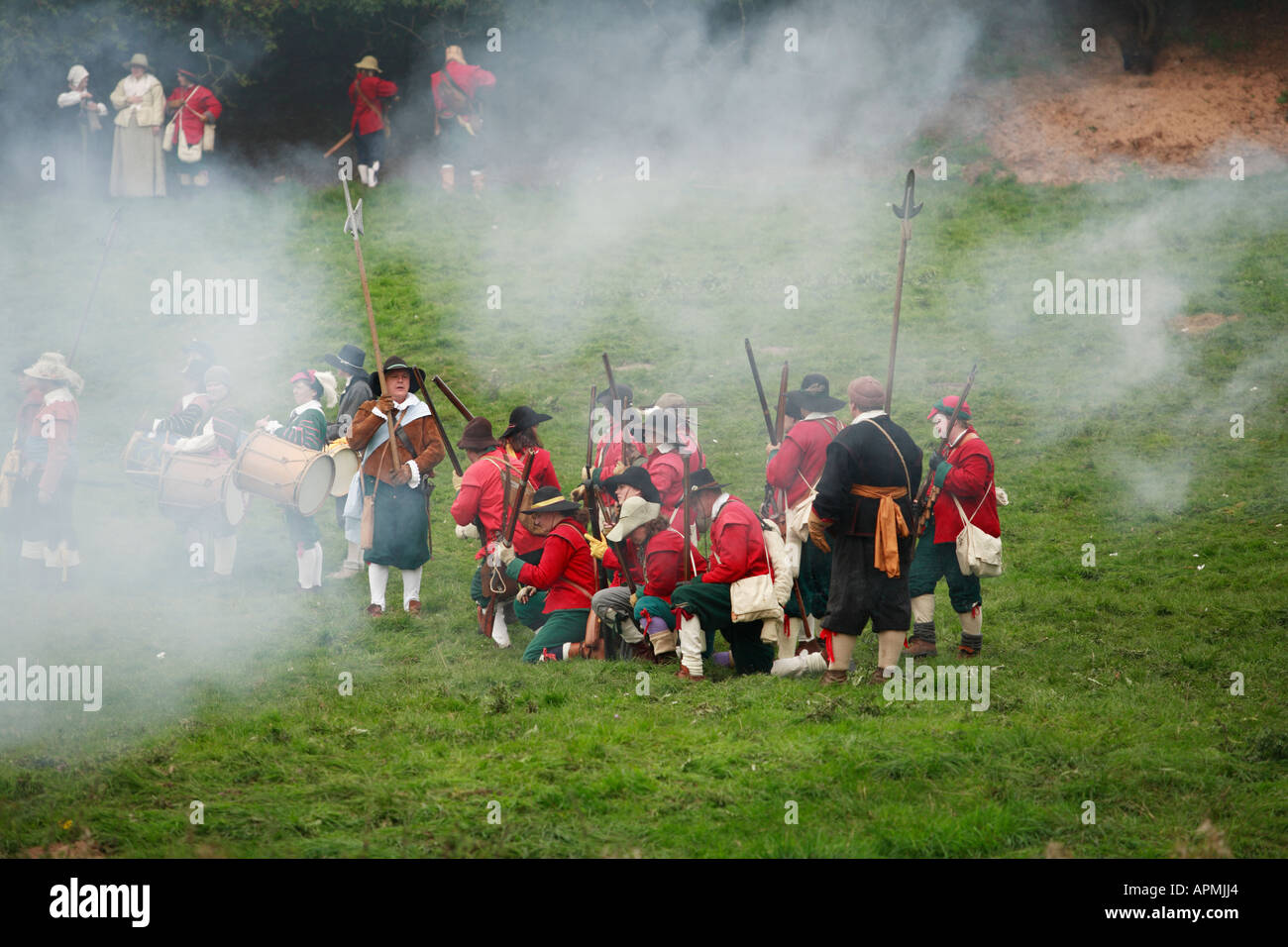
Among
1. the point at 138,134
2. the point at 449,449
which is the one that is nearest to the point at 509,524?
the point at 449,449

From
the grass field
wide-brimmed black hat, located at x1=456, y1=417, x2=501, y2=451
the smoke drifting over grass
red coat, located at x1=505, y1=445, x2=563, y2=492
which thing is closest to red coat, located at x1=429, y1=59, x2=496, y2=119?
the smoke drifting over grass

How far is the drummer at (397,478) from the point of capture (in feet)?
31.2

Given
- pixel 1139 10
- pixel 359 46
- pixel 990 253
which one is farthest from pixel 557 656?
pixel 1139 10

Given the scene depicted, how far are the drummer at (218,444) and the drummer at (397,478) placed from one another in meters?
1.22

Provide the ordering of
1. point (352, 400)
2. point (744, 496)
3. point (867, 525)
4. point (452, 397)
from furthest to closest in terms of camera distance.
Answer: point (744, 496), point (352, 400), point (452, 397), point (867, 525)

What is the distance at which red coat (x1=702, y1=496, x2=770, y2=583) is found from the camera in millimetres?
7793

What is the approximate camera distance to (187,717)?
7000 millimetres

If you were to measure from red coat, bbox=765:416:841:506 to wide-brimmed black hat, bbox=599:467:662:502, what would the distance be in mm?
968

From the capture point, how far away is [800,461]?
337 inches

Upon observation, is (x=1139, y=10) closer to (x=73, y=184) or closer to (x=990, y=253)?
(x=990, y=253)

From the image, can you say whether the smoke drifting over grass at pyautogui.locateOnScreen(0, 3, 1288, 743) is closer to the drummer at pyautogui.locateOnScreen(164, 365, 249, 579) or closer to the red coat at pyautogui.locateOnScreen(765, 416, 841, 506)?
the drummer at pyautogui.locateOnScreen(164, 365, 249, 579)

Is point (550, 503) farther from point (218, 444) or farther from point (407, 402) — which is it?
point (218, 444)

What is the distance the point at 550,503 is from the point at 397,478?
5.44 ft

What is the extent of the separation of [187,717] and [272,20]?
16.0 m
